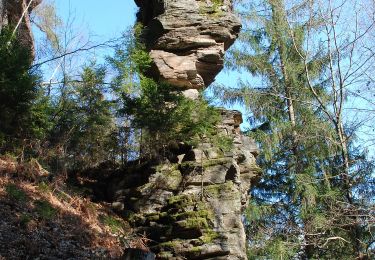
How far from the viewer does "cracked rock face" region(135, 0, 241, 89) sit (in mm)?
12359

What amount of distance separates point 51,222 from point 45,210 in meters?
0.32

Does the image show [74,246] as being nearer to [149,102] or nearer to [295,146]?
[149,102]

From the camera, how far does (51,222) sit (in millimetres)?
8211

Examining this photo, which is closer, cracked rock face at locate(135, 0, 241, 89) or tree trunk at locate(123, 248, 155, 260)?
tree trunk at locate(123, 248, 155, 260)

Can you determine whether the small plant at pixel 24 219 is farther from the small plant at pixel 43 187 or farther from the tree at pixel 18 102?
the tree at pixel 18 102

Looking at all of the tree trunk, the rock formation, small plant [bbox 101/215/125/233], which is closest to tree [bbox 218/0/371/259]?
the rock formation

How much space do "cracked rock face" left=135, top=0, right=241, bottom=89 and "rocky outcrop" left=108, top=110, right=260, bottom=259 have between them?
1.73 m

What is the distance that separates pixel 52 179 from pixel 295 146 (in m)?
11.2

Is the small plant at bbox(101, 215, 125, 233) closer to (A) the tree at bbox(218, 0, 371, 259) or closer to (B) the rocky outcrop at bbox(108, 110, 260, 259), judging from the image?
(B) the rocky outcrop at bbox(108, 110, 260, 259)

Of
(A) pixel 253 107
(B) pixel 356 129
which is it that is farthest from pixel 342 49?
(A) pixel 253 107

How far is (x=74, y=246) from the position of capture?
25.7 feet

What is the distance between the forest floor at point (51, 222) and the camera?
23.8 feet

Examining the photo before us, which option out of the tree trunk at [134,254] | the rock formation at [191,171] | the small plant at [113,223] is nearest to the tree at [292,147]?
the rock formation at [191,171]

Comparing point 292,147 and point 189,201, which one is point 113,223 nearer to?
point 189,201
